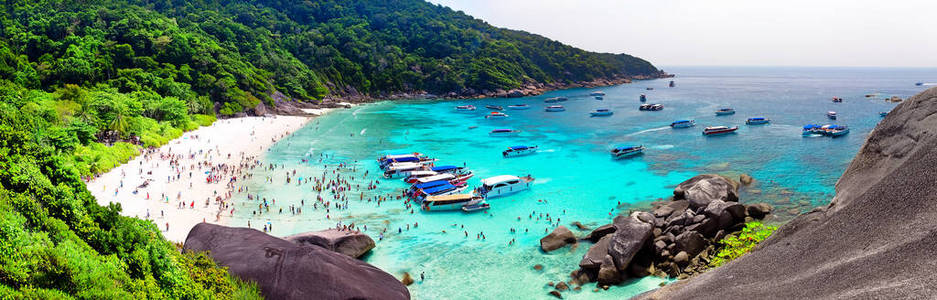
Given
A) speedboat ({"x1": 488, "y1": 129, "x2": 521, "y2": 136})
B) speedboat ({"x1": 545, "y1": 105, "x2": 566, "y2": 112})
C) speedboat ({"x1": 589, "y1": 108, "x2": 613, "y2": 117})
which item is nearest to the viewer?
speedboat ({"x1": 488, "y1": 129, "x2": 521, "y2": 136})

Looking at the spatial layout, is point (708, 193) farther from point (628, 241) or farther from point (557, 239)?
point (557, 239)

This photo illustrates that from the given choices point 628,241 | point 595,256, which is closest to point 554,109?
point 595,256

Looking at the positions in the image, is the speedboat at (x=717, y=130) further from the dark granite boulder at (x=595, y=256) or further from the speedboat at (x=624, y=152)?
the dark granite boulder at (x=595, y=256)

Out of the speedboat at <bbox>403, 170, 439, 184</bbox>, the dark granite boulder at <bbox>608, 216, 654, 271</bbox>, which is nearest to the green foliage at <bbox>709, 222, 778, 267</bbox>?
the dark granite boulder at <bbox>608, 216, 654, 271</bbox>

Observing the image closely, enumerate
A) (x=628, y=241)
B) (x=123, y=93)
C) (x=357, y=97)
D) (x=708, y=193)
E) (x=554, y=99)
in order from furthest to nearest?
(x=357, y=97) → (x=554, y=99) → (x=123, y=93) → (x=708, y=193) → (x=628, y=241)

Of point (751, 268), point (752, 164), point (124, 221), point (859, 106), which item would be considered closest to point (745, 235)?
point (751, 268)

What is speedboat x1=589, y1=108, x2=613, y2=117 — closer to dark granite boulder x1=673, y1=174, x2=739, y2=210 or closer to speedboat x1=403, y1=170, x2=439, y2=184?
speedboat x1=403, y1=170, x2=439, y2=184

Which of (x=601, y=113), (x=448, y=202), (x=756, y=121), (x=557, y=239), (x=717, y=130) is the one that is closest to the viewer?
(x=557, y=239)
